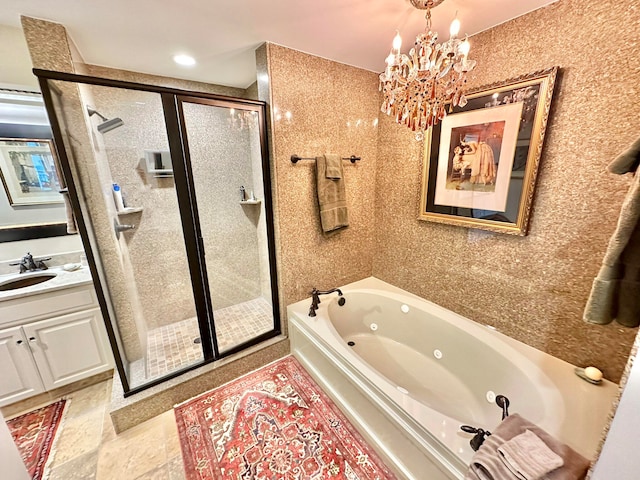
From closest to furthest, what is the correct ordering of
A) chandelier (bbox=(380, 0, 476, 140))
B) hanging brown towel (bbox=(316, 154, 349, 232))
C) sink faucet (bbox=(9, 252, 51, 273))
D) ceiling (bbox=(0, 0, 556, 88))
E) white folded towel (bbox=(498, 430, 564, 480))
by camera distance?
1. white folded towel (bbox=(498, 430, 564, 480))
2. chandelier (bbox=(380, 0, 476, 140))
3. ceiling (bbox=(0, 0, 556, 88))
4. sink faucet (bbox=(9, 252, 51, 273))
5. hanging brown towel (bbox=(316, 154, 349, 232))

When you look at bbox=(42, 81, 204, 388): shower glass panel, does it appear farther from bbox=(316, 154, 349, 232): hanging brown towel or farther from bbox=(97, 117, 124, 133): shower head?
bbox=(316, 154, 349, 232): hanging brown towel

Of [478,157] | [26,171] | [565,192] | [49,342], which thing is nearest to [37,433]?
[49,342]

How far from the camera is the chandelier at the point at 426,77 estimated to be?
0.98 metres

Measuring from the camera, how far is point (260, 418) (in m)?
1.66

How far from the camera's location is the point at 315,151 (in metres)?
2.03

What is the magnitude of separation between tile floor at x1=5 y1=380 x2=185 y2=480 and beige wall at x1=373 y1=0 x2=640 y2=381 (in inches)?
86.3

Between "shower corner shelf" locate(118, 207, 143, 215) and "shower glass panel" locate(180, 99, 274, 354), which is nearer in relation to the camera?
"shower corner shelf" locate(118, 207, 143, 215)

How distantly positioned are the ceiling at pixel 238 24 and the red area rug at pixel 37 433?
7.66 feet

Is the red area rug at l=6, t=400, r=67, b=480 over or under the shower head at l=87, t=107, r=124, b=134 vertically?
under

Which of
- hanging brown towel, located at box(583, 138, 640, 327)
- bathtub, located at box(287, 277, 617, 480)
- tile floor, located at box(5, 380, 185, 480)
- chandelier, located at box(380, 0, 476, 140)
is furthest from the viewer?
tile floor, located at box(5, 380, 185, 480)

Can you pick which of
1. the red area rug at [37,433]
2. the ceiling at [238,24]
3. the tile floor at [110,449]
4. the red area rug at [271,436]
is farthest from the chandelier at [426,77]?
the red area rug at [37,433]

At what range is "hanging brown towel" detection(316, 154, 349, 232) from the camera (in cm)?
202

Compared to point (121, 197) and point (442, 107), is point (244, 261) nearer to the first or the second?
point (121, 197)

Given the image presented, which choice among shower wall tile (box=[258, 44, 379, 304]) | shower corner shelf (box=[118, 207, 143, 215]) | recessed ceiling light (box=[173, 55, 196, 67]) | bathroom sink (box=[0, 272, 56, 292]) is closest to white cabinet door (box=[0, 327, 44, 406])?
bathroom sink (box=[0, 272, 56, 292])
